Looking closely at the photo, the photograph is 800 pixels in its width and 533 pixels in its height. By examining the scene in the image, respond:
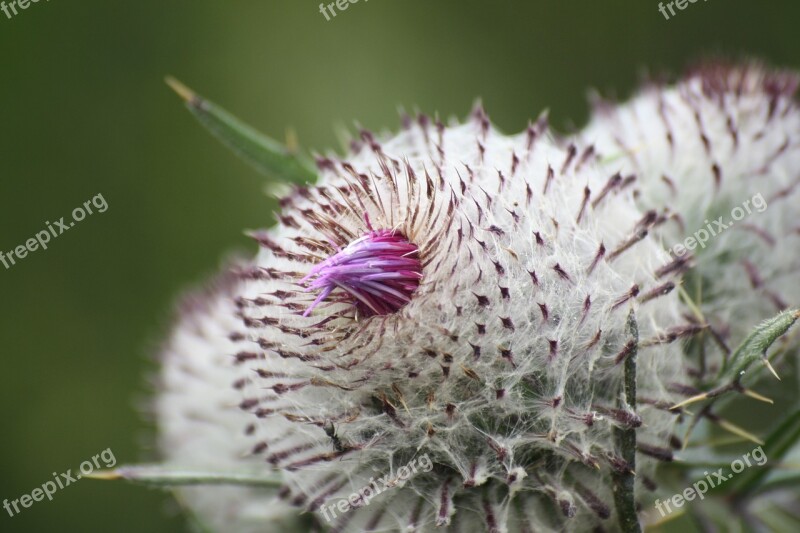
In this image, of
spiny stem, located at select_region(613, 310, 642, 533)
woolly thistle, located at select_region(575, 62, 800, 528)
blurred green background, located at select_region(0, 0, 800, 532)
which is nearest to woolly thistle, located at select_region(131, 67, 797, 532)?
spiny stem, located at select_region(613, 310, 642, 533)

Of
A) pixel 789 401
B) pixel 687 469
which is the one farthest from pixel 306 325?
pixel 789 401

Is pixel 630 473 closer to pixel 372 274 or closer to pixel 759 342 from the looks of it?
pixel 759 342

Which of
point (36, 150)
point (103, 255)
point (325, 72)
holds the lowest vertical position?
point (103, 255)

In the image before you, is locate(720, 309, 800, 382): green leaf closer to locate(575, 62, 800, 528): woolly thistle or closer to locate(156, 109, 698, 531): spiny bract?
locate(156, 109, 698, 531): spiny bract

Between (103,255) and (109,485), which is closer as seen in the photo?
(109,485)

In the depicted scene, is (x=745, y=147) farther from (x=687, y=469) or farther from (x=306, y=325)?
(x=306, y=325)

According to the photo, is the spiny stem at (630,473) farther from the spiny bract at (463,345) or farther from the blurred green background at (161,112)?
the blurred green background at (161,112)

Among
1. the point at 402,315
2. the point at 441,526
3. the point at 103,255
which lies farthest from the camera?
the point at 103,255

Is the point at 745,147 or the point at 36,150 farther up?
the point at 36,150
